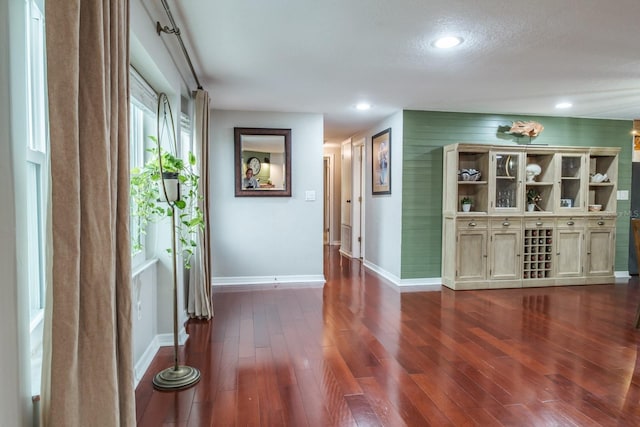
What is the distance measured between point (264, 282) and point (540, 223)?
12.2 feet

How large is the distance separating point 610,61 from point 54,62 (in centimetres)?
390

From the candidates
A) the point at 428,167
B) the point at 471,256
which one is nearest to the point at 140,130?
the point at 428,167

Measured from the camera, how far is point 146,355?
8.86ft

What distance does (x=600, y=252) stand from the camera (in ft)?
17.3

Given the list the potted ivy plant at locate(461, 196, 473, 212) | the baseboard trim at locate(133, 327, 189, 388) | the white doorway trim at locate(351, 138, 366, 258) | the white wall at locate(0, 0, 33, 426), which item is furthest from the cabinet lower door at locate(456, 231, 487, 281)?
the white wall at locate(0, 0, 33, 426)

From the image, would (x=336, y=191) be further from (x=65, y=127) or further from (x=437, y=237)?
(x=65, y=127)

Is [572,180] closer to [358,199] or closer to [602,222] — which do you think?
[602,222]

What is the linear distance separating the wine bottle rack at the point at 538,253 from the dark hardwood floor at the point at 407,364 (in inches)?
26.8

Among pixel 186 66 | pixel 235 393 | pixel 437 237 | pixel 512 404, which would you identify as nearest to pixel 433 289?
pixel 437 237

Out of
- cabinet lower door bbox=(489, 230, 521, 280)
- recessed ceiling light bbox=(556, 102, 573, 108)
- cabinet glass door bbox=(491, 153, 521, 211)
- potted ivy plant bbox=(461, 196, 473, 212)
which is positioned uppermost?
recessed ceiling light bbox=(556, 102, 573, 108)

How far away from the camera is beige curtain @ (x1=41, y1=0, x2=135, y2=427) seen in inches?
40.1

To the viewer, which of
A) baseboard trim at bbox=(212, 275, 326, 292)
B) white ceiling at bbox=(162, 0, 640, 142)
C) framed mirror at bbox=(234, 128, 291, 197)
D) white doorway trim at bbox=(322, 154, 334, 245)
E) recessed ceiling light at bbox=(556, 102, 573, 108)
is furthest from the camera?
white doorway trim at bbox=(322, 154, 334, 245)

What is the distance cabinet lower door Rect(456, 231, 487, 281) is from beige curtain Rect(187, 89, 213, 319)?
3.04 metres

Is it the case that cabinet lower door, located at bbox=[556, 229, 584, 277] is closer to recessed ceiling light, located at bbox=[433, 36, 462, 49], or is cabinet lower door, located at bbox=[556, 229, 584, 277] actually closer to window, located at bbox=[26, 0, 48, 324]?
recessed ceiling light, located at bbox=[433, 36, 462, 49]
